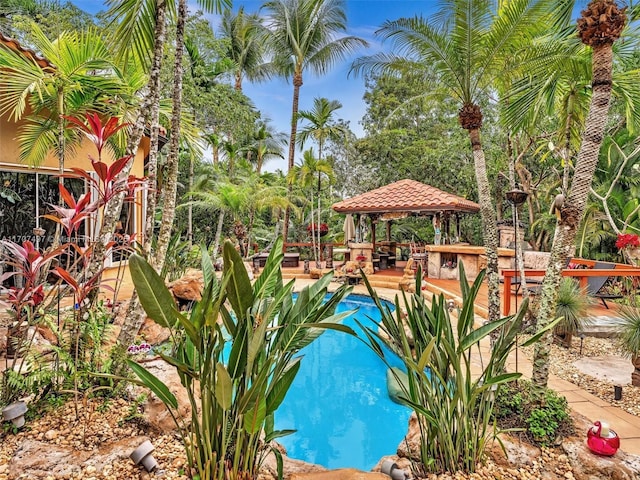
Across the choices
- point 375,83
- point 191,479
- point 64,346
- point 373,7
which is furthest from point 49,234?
point 375,83

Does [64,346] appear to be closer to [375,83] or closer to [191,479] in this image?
Answer: [191,479]

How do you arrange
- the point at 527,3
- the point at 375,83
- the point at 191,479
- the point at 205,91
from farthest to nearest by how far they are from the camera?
the point at 375,83 → the point at 205,91 → the point at 527,3 → the point at 191,479

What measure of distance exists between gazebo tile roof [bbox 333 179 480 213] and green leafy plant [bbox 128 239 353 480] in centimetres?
1015

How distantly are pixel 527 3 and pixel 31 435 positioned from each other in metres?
6.32

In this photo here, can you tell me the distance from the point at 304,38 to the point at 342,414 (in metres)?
15.0

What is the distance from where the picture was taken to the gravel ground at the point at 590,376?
3.90m

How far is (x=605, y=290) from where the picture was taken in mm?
7871

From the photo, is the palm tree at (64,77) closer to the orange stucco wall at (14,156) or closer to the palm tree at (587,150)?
the orange stucco wall at (14,156)

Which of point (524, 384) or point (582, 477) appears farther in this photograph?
point (524, 384)

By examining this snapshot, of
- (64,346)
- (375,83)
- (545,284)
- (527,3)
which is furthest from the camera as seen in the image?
(375,83)

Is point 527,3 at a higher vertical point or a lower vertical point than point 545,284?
higher

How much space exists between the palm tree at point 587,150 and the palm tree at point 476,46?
Answer: 814 millimetres

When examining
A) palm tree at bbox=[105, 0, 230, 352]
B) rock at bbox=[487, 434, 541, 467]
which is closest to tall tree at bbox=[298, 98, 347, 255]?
palm tree at bbox=[105, 0, 230, 352]

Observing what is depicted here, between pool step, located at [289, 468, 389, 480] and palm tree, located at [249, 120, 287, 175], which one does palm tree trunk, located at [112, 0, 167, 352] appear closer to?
pool step, located at [289, 468, 389, 480]
